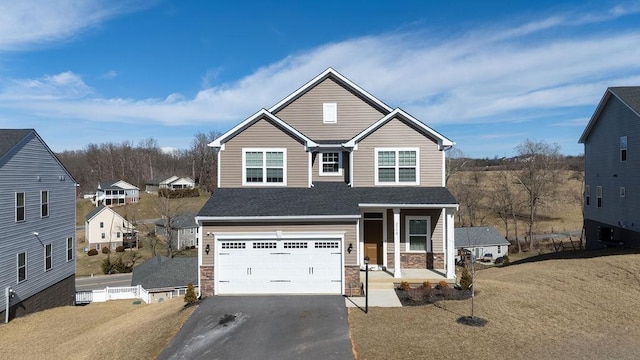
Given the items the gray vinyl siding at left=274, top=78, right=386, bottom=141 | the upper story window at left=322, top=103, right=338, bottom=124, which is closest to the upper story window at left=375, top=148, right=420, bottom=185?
the gray vinyl siding at left=274, top=78, right=386, bottom=141

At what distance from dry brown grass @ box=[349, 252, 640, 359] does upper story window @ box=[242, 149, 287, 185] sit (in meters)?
7.20

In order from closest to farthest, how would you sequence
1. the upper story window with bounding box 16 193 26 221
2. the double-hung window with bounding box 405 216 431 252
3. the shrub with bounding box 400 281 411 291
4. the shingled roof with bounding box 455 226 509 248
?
the shrub with bounding box 400 281 411 291 → the double-hung window with bounding box 405 216 431 252 → the upper story window with bounding box 16 193 26 221 → the shingled roof with bounding box 455 226 509 248

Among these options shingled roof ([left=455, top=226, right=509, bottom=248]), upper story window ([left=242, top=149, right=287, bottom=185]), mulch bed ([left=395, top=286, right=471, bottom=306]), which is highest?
upper story window ([left=242, top=149, right=287, bottom=185])

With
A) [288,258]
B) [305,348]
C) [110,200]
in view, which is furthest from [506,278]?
[110,200]

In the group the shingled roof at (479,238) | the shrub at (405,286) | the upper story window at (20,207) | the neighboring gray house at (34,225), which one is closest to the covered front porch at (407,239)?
the shrub at (405,286)

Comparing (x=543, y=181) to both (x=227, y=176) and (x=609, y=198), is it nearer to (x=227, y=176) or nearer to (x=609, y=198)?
(x=609, y=198)

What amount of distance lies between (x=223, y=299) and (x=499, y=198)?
165ft

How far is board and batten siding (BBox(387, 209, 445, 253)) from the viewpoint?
17.8 m

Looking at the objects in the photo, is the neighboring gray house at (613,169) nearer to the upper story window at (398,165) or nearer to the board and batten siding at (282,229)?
the upper story window at (398,165)

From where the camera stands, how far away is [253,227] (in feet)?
50.8

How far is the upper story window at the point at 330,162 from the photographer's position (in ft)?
63.2

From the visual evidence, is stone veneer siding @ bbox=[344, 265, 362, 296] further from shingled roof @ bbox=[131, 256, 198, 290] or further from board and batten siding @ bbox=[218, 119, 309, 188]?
shingled roof @ bbox=[131, 256, 198, 290]

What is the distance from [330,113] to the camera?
20266 mm

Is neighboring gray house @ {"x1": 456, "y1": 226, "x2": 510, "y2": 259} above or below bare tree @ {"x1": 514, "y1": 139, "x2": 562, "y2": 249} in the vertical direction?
below
